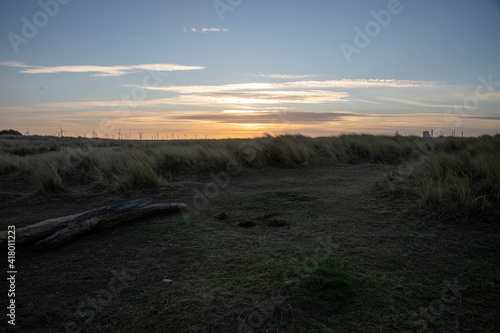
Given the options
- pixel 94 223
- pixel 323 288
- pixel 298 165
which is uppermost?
pixel 298 165

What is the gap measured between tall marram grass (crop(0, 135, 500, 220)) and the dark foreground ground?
46cm

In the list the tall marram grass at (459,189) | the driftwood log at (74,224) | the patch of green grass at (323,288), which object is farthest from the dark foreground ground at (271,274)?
the tall marram grass at (459,189)

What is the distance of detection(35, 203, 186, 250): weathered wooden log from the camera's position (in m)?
3.83


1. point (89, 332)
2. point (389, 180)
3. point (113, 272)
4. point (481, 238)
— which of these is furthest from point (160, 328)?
point (389, 180)

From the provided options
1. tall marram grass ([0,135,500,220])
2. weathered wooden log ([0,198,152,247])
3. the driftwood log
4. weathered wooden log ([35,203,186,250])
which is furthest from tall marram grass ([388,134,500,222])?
weathered wooden log ([0,198,152,247])

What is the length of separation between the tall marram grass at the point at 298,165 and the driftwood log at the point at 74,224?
255 cm

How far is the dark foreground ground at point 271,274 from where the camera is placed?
7.39ft

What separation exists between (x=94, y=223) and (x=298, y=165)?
6.82m

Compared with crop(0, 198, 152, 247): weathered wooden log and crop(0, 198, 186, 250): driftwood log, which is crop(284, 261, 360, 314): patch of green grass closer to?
crop(0, 198, 186, 250): driftwood log

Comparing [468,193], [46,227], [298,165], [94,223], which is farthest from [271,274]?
[298,165]

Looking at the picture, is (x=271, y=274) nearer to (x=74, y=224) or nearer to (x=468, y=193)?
(x=74, y=224)

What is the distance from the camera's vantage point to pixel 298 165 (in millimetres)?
9906

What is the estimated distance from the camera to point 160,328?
220 cm

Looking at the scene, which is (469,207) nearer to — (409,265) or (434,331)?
(409,265)
